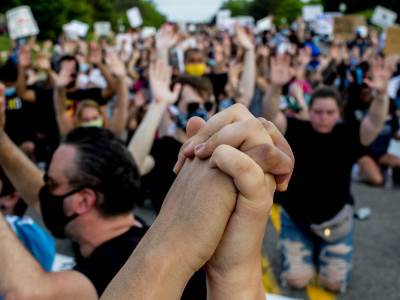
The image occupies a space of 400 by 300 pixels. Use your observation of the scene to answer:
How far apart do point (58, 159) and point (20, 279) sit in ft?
2.23

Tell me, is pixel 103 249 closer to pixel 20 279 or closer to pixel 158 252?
pixel 20 279

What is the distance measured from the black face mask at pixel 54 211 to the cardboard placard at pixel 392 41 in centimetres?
843

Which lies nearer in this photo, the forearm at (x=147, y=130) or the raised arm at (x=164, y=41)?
the forearm at (x=147, y=130)

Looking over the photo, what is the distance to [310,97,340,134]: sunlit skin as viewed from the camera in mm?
3855

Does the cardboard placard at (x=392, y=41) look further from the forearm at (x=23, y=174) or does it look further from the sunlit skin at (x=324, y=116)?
the forearm at (x=23, y=174)

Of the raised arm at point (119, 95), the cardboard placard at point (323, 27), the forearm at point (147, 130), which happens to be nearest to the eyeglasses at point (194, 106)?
the forearm at point (147, 130)

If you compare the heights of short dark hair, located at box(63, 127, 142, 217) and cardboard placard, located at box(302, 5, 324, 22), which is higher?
short dark hair, located at box(63, 127, 142, 217)

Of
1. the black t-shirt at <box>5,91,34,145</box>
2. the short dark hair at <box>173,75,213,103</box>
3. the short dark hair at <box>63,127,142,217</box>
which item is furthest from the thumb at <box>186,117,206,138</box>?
the black t-shirt at <box>5,91,34,145</box>

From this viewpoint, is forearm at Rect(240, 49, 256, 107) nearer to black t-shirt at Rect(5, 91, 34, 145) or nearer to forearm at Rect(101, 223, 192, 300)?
black t-shirt at Rect(5, 91, 34, 145)

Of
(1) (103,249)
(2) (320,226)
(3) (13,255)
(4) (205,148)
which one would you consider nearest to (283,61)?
(2) (320,226)

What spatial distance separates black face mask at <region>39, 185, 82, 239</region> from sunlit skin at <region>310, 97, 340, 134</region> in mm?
2283

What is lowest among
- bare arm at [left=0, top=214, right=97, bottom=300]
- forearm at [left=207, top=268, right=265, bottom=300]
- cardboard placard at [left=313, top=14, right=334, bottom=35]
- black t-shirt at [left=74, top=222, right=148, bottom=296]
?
cardboard placard at [left=313, top=14, right=334, bottom=35]

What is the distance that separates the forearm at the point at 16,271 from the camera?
155 cm

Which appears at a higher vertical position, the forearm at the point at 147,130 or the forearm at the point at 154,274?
the forearm at the point at 154,274
